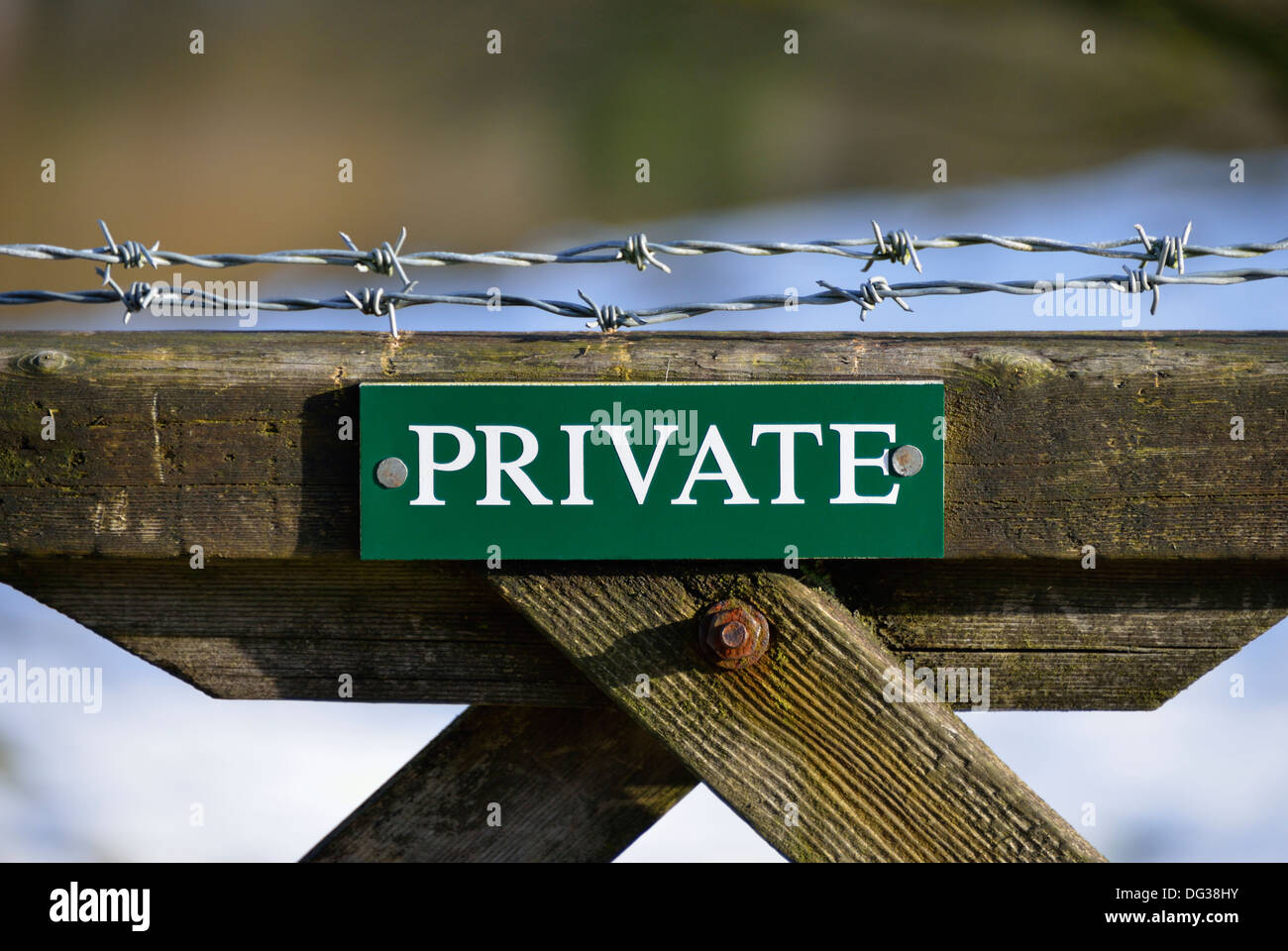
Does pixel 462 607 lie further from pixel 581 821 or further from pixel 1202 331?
pixel 1202 331

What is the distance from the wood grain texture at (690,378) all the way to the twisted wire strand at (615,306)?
49mm

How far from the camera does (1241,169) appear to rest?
9.01ft

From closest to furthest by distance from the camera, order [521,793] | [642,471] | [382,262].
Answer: [642,471], [382,262], [521,793]

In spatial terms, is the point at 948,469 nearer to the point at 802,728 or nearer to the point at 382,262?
the point at 802,728

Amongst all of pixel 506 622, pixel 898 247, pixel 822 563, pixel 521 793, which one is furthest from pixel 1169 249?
pixel 521 793

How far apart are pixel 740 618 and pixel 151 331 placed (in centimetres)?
85

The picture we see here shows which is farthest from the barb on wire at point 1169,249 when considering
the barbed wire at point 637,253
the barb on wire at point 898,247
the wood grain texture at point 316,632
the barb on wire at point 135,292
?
the barb on wire at point 135,292

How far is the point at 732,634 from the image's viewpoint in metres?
1.23

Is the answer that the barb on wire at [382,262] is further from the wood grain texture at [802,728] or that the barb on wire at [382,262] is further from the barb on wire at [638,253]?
the wood grain texture at [802,728]

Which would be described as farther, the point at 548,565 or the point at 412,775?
the point at 412,775

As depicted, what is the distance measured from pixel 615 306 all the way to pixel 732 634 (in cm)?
44

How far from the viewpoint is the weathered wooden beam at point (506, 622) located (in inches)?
52.4

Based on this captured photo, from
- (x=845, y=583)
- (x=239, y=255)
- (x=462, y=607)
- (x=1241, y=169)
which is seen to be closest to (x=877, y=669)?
(x=845, y=583)

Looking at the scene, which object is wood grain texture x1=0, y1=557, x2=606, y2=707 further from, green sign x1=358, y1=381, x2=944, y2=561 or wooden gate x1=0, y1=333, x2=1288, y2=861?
green sign x1=358, y1=381, x2=944, y2=561
